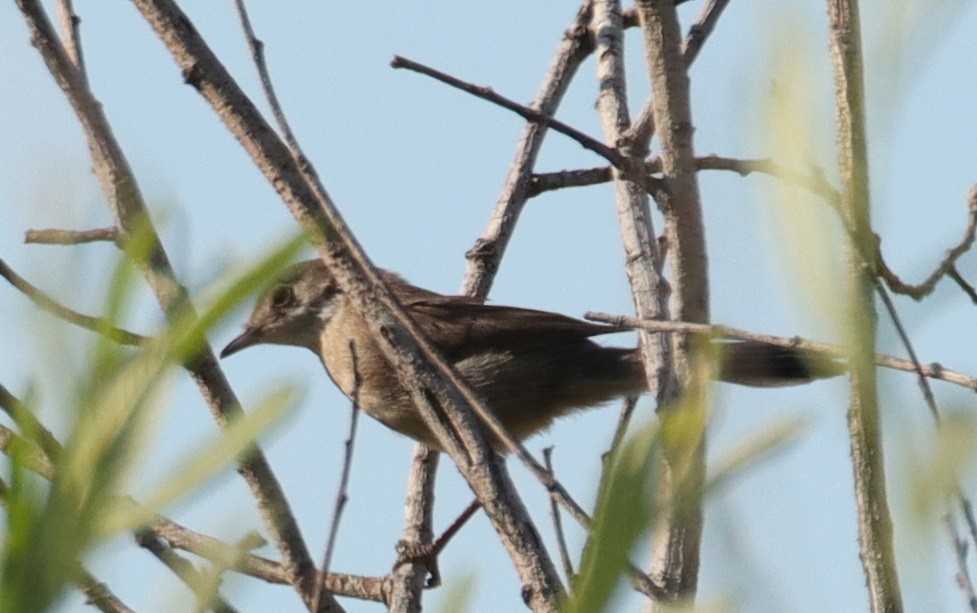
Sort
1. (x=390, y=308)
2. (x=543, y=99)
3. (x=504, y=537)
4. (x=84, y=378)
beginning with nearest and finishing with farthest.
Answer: (x=84, y=378) → (x=504, y=537) → (x=390, y=308) → (x=543, y=99)

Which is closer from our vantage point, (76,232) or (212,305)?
(212,305)

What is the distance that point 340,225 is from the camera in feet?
8.40

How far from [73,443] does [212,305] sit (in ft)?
0.42

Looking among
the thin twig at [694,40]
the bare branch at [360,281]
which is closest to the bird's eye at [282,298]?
the thin twig at [694,40]

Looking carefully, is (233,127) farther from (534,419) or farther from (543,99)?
(534,419)

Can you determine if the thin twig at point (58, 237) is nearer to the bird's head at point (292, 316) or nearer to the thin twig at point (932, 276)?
the thin twig at point (932, 276)

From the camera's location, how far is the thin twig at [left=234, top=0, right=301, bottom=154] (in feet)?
8.41

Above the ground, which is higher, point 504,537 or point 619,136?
point 619,136

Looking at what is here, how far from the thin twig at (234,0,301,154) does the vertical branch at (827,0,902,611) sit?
122cm

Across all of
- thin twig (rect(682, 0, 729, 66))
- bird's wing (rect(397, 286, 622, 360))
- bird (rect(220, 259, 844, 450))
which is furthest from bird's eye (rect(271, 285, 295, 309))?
thin twig (rect(682, 0, 729, 66))

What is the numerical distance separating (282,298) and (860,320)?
21.5 ft

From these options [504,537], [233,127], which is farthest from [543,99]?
[504,537]

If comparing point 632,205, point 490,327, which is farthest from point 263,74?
point 490,327

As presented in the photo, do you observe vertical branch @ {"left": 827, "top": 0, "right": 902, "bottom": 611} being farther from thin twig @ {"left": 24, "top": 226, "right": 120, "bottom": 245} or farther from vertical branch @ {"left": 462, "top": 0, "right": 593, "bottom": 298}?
vertical branch @ {"left": 462, "top": 0, "right": 593, "bottom": 298}
